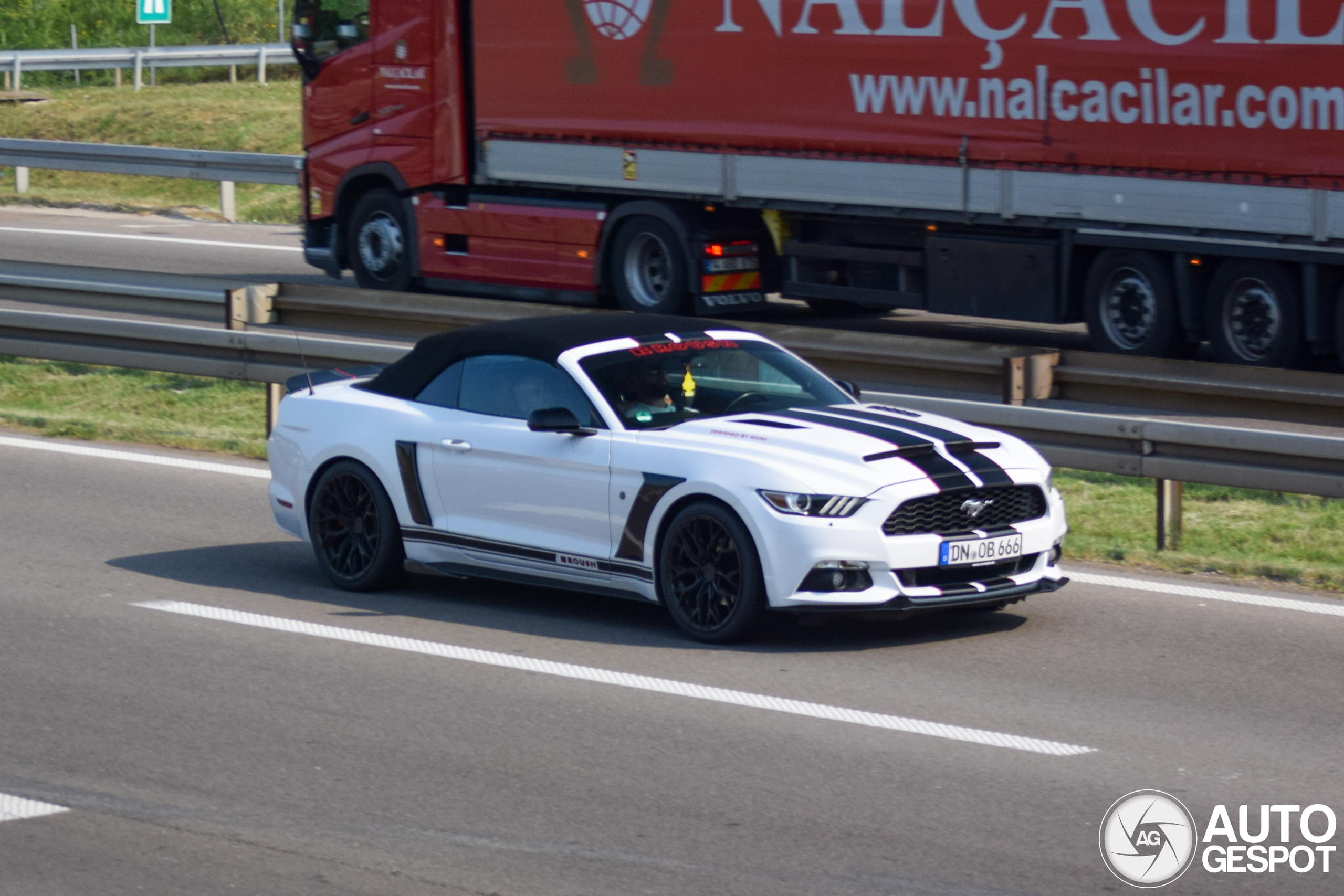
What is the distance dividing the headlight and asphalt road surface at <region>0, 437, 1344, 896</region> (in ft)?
1.98

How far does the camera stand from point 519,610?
940 centimetres

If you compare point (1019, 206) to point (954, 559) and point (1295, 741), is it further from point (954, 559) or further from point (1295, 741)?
point (1295, 741)

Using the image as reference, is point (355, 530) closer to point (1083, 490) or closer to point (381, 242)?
point (1083, 490)

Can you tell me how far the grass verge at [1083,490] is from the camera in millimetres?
10367

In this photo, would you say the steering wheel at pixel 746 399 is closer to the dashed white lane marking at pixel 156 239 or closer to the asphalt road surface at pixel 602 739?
the asphalt road surface at pixel 602 739

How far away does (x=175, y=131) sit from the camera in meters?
34.6

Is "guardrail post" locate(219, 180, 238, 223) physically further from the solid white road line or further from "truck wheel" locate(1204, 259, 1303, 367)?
the solid white road line

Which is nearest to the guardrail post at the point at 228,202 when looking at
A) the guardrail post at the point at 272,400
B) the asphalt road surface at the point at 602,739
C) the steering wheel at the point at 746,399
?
the guardrail post at the point at 272,400

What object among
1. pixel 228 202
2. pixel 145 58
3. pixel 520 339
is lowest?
pixel 520 339

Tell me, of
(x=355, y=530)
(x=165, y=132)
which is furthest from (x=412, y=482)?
(x=165, y=132)

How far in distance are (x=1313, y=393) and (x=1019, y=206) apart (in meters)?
5.22

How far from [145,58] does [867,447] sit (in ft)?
113

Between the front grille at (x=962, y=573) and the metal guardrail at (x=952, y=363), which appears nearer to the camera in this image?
the front grille at (x=962, y=573)

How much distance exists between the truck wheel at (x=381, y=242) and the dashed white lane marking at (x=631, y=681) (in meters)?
11.5
